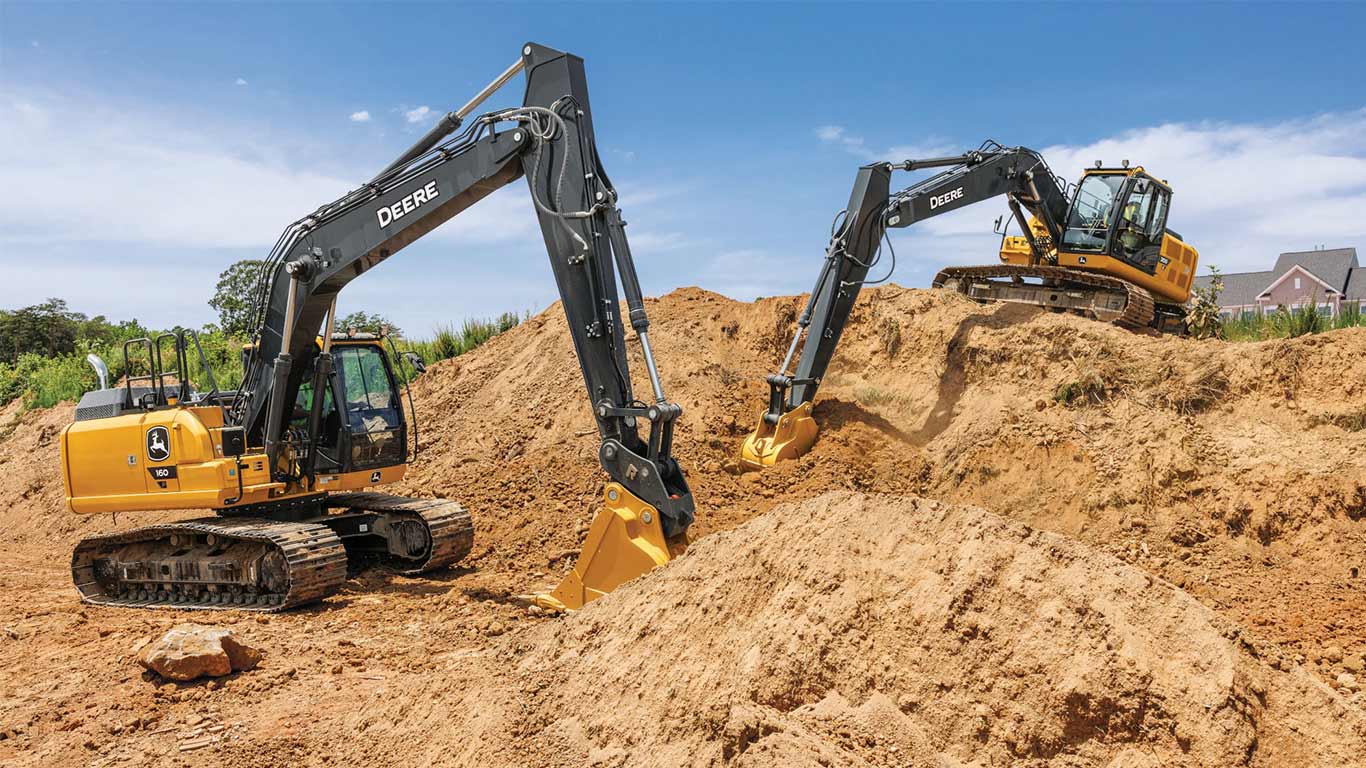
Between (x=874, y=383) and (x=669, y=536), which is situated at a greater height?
(x=874, y=383)

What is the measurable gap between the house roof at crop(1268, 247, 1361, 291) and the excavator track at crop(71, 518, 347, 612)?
1854 inches

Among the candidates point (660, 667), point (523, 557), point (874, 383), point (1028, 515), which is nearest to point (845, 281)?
point (874, 383)

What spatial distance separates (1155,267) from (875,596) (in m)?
13.3

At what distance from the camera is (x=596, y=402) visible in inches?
293

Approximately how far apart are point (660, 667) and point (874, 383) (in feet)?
33.5

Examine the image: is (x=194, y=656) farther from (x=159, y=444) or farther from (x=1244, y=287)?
(x=1244, y=287)

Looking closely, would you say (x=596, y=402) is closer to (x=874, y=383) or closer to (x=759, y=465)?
(x=759, y=465)

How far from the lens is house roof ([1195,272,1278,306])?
4747 centimetres

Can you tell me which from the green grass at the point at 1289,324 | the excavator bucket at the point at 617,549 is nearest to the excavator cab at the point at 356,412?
the excavator bucket at the point at 617,549

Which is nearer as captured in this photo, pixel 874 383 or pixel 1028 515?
pixel 1028 515

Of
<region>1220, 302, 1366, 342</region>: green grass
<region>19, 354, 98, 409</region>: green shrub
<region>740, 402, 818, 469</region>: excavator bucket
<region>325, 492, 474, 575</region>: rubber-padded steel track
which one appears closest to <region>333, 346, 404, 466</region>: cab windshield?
<region>325, 492, 474, 575</region>: rubber-padded steel track

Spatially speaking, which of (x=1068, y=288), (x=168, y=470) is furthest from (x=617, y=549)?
(x=1068, y=288)

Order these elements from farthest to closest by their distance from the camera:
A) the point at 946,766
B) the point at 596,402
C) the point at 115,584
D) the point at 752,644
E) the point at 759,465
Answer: the point at 759,465, the point at 115,584, the point at 596,402, the point at 752,644, the point at 946,766

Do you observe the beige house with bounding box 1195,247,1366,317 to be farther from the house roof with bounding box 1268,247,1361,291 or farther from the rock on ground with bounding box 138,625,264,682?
the rock on ground with bounding box 138,625,264,682
